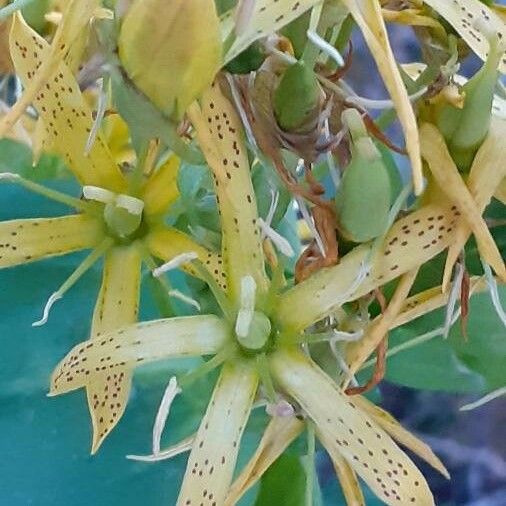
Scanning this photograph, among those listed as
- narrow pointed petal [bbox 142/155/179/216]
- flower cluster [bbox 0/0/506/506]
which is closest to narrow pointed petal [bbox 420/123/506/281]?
flower cluster [bbox 0/0/506/506]

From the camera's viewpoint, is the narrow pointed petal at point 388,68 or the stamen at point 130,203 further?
A: the stamen at point 130,203

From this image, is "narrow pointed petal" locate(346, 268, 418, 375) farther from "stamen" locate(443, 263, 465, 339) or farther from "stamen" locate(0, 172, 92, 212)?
"stamen" locate(0, 172, 92, 212)

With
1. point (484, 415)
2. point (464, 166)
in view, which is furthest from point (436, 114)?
point (484, 415)

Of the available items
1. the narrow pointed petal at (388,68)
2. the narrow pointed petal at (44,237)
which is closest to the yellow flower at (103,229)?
the narrow pointed petal at (44,237)

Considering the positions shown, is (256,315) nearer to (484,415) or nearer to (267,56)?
(267,56)

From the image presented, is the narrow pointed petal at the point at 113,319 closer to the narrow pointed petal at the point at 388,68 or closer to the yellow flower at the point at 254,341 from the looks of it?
the yellow flower at the point at 254,341
